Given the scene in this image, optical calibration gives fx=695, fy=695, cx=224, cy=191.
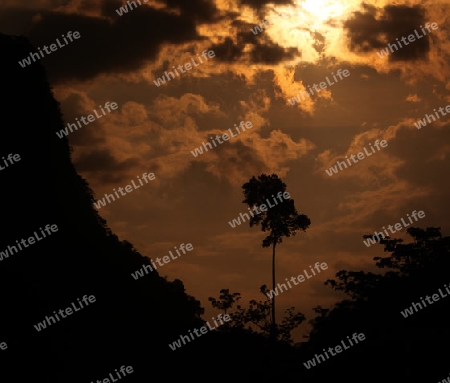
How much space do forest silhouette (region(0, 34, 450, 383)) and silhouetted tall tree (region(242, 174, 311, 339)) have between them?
127 cm

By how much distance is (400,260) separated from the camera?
6550 centimetres

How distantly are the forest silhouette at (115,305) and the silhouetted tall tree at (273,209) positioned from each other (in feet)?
4.18

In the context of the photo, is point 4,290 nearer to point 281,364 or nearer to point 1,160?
point 1,160

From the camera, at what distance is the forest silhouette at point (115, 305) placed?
162ft

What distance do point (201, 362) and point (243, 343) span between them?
7.53m

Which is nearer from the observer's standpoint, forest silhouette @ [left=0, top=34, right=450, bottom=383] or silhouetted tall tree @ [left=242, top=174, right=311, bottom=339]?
forest silhouette @ [left=0, top=34, right=450, bottom=383]

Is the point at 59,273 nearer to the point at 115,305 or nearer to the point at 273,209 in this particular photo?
the point at 115,305

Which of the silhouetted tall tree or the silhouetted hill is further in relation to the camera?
the silhouetted tall tree

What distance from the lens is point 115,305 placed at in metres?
58.1

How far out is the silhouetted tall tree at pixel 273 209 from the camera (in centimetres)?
7344

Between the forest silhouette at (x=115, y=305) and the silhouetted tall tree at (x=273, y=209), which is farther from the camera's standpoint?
the silhouetted tall tree at (x=273, y=209)

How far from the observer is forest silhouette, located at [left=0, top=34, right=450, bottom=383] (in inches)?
1946

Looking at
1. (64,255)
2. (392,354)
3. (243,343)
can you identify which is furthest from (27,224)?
(392,354)

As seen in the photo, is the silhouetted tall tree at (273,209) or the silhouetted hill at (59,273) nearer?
the silhouetted hill at (59,273)
